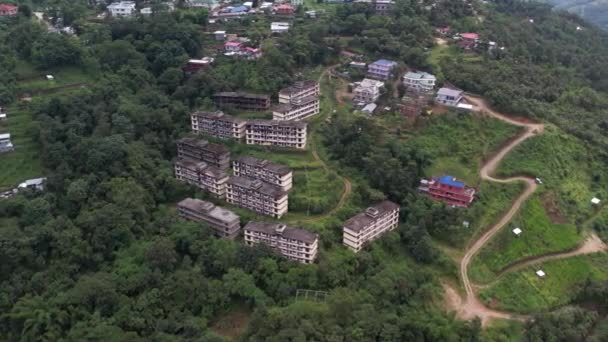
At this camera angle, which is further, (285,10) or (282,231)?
(285,10)

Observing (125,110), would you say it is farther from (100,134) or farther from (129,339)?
(129,339)

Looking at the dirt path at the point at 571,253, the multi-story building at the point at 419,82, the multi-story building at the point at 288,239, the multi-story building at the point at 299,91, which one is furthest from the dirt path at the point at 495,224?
the multi-story building at the point at 299,91

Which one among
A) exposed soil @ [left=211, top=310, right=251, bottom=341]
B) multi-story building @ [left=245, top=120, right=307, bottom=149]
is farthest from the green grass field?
exposed soil @ [left=211, top=310, right=251, bottom=341]

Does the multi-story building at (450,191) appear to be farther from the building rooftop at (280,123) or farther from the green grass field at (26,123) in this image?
the green grass field at (26,123)

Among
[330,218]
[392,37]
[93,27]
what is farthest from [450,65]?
[93,27]

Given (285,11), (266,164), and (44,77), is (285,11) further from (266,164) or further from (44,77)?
(266,164)

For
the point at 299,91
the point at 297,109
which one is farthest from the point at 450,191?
the point at 299,91
